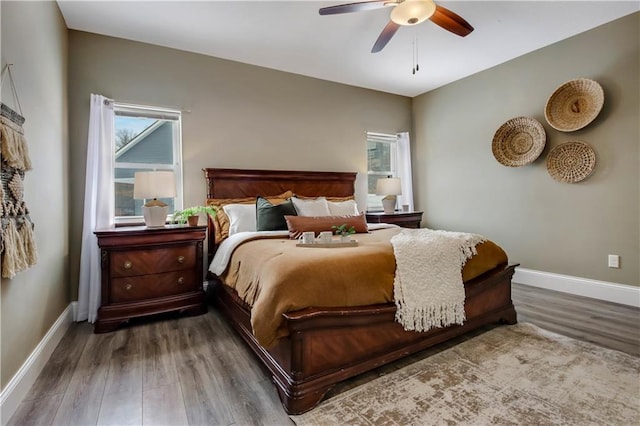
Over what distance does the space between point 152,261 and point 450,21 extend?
10.4 ft

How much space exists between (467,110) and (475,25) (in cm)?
149

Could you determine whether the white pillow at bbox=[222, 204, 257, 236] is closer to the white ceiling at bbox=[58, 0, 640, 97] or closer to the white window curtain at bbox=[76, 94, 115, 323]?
the white window curtain at bbox=[76, 94, 115, 323]

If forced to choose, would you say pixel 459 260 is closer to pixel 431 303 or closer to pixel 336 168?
pixel 431 303

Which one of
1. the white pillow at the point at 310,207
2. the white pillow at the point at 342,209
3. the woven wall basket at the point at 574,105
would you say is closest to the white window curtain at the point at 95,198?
the white pillow at the point at 310,207

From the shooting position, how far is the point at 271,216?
3.19 metres

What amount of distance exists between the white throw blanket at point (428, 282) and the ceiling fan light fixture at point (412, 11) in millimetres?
1629

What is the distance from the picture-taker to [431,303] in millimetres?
2053

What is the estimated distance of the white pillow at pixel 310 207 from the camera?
3445 millimetres

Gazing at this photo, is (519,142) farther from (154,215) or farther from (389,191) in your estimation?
(154,215)

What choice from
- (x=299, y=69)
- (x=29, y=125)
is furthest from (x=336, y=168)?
(x=29, y=125)

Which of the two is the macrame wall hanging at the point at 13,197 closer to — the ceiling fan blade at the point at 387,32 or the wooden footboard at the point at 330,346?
the wooden footboard at the point at 330,346

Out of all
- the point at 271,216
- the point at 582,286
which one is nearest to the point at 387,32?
the point at 271,216

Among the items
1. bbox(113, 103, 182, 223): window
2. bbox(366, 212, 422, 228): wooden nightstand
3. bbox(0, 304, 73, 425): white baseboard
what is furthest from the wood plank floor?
bbox(366, 212, 422, 228): wooden nightstand

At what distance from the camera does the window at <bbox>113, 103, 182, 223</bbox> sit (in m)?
3.35
